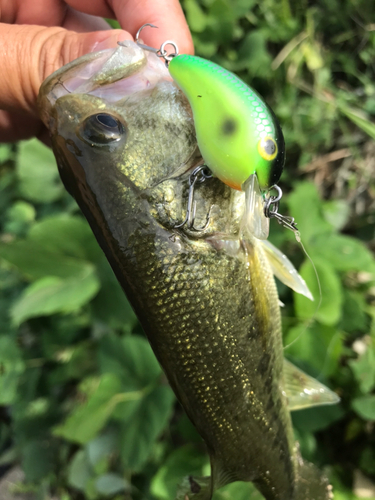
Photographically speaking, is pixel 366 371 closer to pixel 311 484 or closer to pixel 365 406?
pixel 365 406

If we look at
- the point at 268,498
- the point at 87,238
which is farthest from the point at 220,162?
the point at 87,238

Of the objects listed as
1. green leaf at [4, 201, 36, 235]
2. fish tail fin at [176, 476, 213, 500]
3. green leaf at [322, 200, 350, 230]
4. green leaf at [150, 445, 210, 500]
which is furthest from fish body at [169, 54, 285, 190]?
green leaf at [4, 201, 36, 235]

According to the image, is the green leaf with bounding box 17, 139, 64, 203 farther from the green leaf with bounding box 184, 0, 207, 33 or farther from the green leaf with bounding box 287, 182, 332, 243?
the green leaf with bounding box 287, 182, 332, 243

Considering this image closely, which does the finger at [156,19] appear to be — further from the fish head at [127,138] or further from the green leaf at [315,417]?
the green leaf at [315,417]

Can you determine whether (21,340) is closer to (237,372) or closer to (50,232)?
(50,232)

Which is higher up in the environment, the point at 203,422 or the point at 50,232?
the point at 203,422

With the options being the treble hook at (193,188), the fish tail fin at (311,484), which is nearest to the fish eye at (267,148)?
the treble hook at (193,188)
